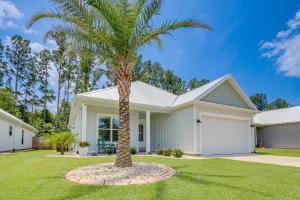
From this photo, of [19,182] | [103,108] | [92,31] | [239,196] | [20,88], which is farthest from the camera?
[20,88]

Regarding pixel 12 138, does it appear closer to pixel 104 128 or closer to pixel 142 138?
pixel 104 128

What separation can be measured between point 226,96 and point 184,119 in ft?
12.0

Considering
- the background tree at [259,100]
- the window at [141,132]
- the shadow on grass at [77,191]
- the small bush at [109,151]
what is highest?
the background tree at [259,100]

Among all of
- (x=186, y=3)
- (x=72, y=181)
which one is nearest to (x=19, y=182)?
(x=72, y=181)

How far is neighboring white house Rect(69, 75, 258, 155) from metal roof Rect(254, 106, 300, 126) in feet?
27.7

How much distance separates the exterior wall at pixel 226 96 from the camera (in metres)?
15.0

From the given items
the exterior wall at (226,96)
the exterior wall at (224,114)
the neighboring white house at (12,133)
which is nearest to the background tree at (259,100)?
the exterior wall at (224,114)

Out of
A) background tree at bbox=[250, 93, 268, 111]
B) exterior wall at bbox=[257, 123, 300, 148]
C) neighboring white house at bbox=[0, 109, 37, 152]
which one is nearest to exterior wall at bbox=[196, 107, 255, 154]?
exterior wall at bbox=[257, 123, 300, 148]

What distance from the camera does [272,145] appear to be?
2442cm

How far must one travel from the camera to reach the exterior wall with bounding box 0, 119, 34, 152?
59.3ft

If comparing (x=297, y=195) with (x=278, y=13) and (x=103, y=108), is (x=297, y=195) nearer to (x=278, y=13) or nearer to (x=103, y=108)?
(x=103, y=108)

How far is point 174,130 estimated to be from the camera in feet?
51.2

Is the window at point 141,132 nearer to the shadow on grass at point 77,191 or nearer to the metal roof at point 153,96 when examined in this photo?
the metal roof at point 153,96

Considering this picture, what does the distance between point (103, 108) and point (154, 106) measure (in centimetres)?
345
